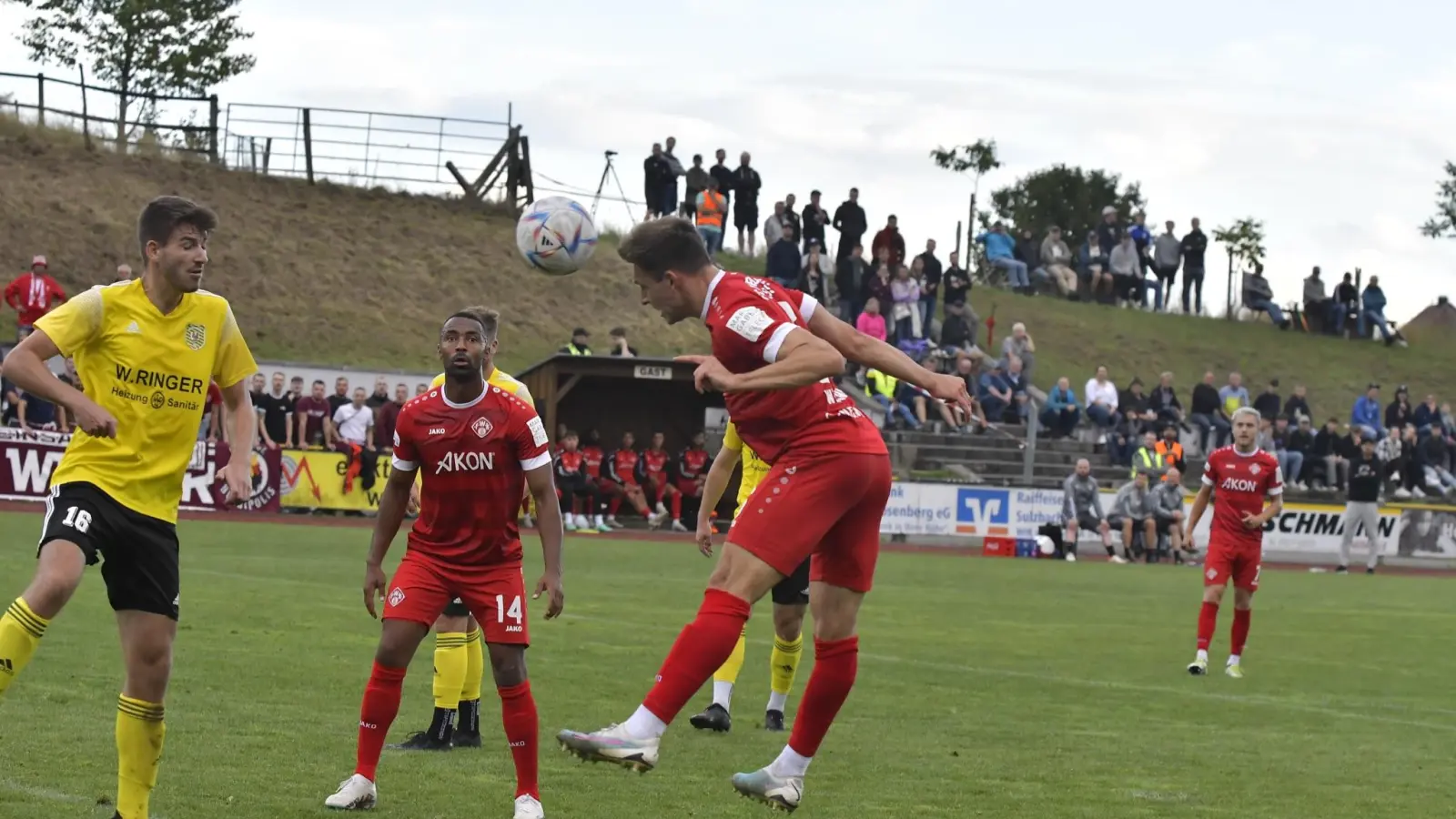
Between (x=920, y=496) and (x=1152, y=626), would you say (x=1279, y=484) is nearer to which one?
(x=1152, y=626)

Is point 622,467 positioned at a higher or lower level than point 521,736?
lower

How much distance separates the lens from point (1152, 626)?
60.8 feet

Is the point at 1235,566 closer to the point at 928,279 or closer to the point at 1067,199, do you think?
the point at 928,279

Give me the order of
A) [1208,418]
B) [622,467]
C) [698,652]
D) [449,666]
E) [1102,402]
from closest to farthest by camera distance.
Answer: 1. [698,652]
2. [449,666]
3. [622,467]
4. [1102,402]
5. [1208,418]

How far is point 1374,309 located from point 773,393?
51.2 m

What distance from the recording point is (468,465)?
740cm

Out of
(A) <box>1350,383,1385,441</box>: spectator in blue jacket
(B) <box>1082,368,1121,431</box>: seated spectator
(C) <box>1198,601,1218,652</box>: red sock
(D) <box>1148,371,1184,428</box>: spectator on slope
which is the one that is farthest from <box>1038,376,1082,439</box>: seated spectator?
(C) <box>1198,601,1218,652</box>: red sock

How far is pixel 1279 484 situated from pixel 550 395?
17.6m

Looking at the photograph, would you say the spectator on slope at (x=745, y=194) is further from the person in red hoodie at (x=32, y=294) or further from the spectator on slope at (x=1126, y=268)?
the person in red hoodie at (x=32, y=294)

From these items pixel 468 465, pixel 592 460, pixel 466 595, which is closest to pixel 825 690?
pixel 466 595

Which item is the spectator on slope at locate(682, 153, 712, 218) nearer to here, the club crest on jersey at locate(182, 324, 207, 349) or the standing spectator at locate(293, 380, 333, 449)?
the standing spectator at locate(293, 380, 333, 449)

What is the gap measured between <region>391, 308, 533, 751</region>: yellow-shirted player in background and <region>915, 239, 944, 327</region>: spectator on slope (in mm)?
29283

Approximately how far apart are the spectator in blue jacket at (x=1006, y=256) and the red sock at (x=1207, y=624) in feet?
104

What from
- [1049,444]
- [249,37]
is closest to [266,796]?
[1049,444]
